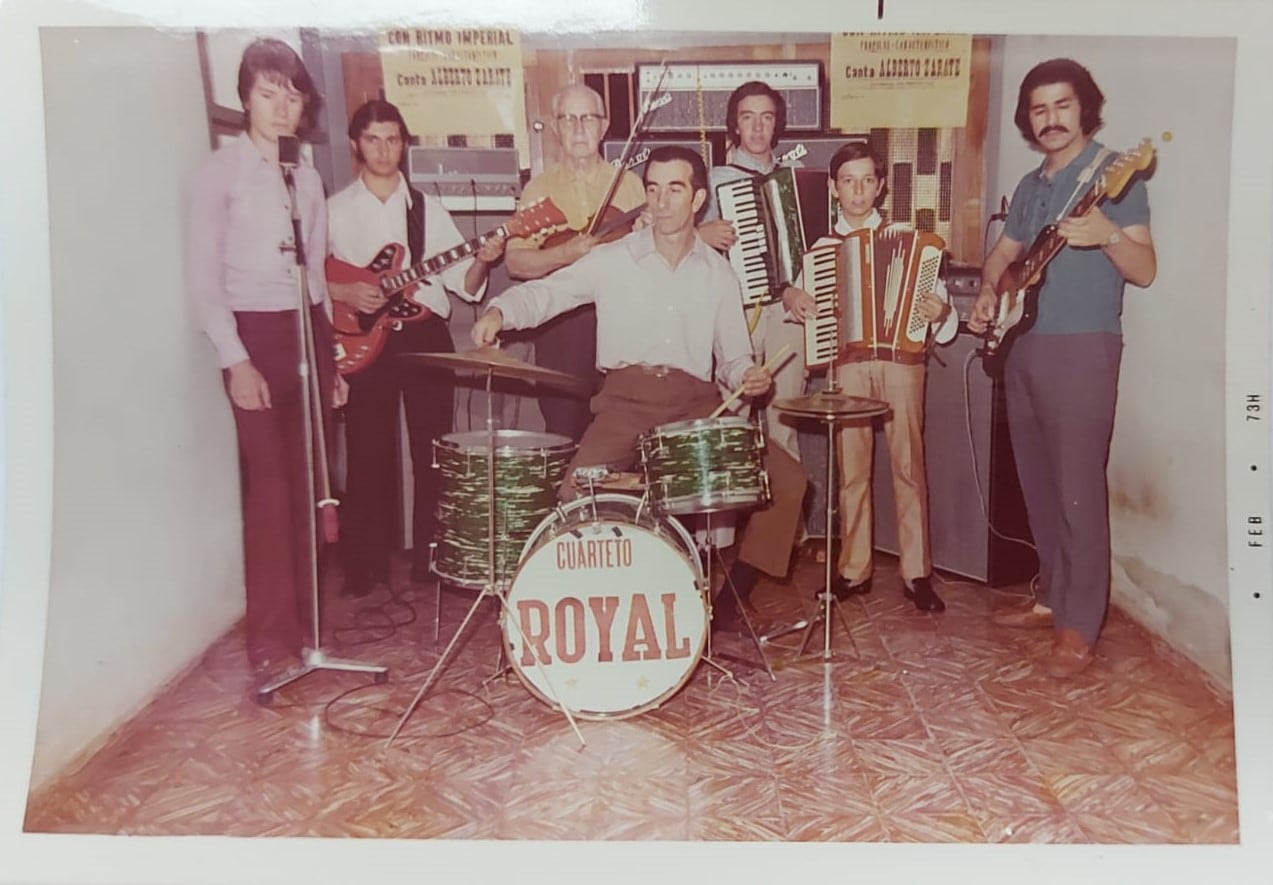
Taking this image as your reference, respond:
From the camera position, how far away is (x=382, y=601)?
5.37 feet

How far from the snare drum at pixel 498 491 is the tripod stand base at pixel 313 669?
0.63 feet

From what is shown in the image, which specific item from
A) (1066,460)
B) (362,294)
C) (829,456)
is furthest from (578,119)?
(1066,460)

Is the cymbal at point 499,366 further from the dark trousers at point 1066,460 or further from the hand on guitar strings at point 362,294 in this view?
the dark trousers at point 1066,460

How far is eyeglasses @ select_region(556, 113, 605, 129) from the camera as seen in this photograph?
1.51 meters

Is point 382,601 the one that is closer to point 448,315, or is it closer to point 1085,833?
point 448,315

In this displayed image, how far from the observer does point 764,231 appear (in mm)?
1577

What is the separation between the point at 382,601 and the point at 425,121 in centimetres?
75

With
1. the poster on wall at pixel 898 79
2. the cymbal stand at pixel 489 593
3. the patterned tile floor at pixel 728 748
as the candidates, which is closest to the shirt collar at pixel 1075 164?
the poster on wall at pixel 898 79

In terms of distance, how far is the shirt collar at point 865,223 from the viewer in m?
1.55

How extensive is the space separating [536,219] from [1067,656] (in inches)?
43.2

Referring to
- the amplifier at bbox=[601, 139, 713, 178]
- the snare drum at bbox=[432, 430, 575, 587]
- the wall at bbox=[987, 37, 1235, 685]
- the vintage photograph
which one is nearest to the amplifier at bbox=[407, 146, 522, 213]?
the vintage photograph

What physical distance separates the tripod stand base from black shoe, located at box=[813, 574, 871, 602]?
0.72 metres

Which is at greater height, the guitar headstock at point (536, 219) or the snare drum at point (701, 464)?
the guitar headstock at point (536, 219)

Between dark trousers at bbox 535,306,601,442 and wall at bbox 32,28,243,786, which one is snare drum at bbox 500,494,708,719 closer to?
dark trousers at bbox 535,306,601,442
